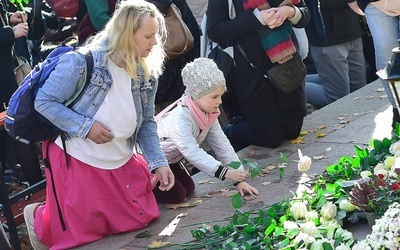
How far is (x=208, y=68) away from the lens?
5.63 m

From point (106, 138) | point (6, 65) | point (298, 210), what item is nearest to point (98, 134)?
point (106, 138)

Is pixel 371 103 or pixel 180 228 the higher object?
pixel 180 228

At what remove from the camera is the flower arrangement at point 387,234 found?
3.50 metres

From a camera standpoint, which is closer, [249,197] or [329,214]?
[329,214]

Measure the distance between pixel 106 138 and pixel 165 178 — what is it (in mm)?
443

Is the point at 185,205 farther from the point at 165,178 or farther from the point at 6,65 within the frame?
the point at 6,65

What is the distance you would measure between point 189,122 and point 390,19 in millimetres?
1664

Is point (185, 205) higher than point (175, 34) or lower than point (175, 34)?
lower

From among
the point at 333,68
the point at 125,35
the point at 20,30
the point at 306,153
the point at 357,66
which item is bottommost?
the point at 357,66

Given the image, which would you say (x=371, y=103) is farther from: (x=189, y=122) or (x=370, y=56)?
(x=189, y=122)

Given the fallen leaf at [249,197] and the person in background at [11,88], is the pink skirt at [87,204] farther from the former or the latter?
the person in background at [11,88]

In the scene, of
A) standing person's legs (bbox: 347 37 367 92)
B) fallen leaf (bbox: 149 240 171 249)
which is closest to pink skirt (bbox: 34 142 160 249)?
fallen leaf (bbox: 149 240 171 249)

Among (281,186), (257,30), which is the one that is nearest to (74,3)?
(257,30)

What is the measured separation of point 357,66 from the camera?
27.1ft
